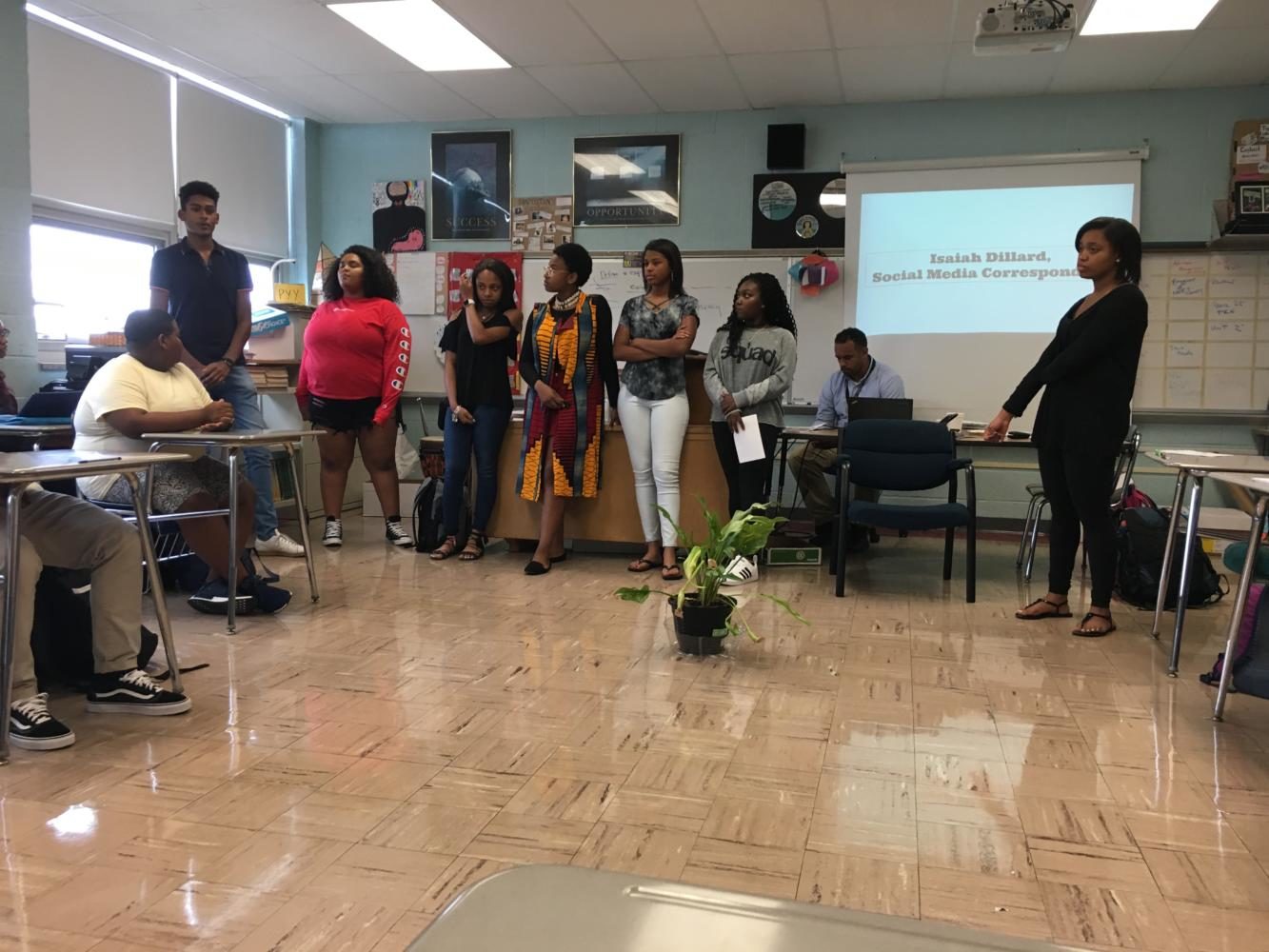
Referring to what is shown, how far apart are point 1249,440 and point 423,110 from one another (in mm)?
5623

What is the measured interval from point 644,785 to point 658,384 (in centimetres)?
247

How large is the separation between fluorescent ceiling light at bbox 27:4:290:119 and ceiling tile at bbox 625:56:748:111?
261 cm

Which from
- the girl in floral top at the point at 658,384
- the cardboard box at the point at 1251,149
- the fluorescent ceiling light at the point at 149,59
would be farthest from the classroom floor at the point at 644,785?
the cardboard box at the point at 1251,149

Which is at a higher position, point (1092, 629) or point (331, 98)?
point (331, 98)

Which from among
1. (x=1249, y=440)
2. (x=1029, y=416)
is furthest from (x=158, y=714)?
(x=1249, y=440)

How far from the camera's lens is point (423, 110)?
6457mm

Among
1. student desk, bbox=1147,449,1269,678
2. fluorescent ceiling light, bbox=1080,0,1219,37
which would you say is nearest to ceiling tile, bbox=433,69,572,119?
fluorescent ceiling light, bbox=1080,0,1219,37

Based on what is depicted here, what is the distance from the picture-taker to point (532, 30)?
16.2ft

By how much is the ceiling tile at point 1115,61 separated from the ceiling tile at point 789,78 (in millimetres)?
1252

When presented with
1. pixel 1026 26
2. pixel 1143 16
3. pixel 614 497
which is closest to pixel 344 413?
pixel 614 497

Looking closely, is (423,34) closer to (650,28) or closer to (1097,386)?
(650,28)

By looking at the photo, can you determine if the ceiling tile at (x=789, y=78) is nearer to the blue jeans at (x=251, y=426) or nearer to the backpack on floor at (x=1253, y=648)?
the blue jeans at (x=251, y=426)

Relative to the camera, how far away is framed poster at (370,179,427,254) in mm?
6781

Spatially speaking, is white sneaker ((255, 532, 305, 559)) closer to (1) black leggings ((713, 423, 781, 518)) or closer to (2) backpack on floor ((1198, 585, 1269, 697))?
(1) black leggings ((713, 423, 781, 518))
